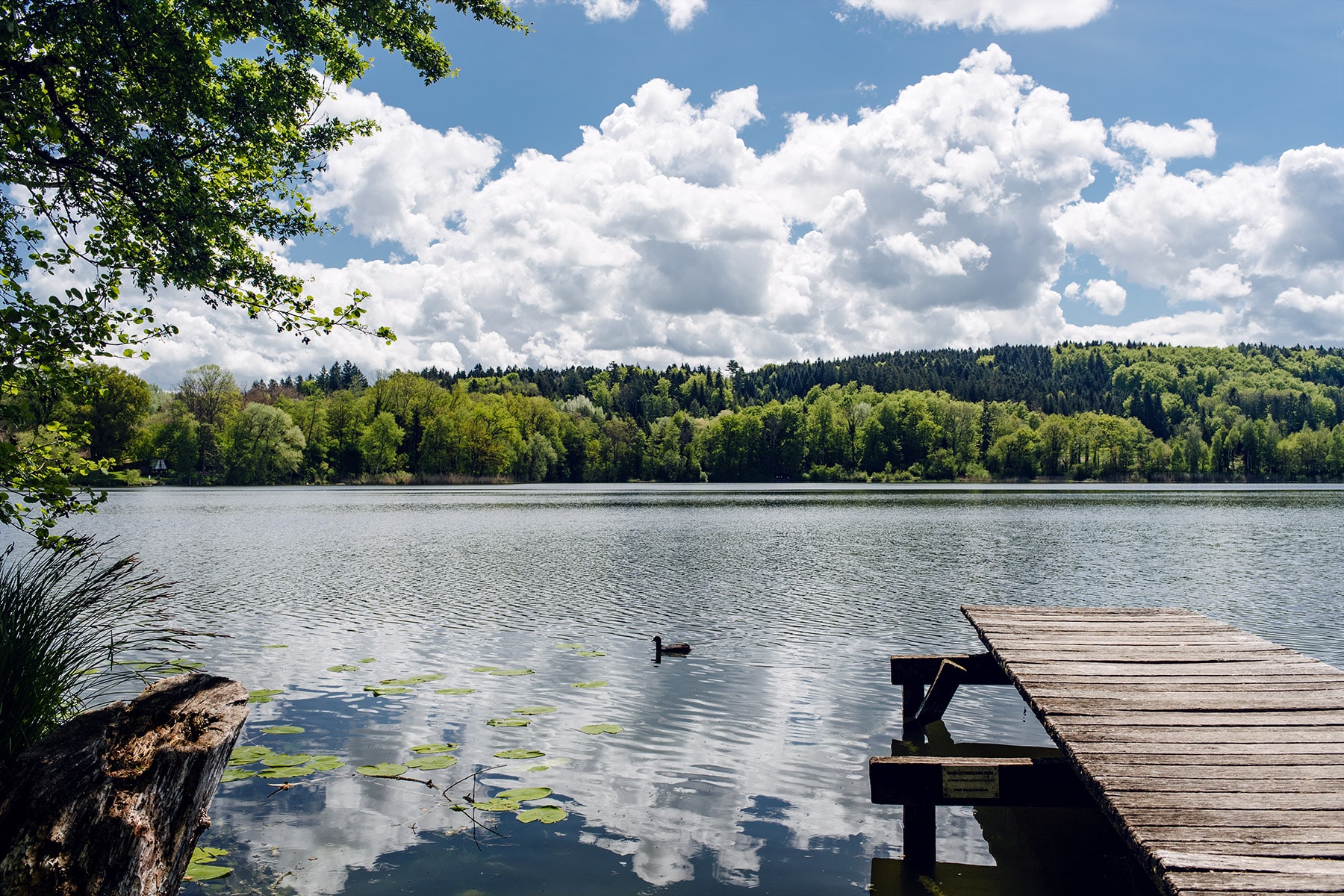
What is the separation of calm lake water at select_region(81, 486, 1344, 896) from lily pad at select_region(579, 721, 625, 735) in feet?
0.77

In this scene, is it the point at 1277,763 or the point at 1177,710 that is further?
the point at 1177,710

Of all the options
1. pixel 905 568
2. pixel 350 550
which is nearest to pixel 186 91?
pixel 905 568

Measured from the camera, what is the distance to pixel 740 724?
1103 cm

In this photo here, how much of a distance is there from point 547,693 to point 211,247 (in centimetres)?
774

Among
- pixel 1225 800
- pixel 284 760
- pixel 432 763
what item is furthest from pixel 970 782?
pixel 284 760

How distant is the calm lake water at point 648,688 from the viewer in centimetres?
712

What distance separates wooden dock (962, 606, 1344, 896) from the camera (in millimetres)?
4281

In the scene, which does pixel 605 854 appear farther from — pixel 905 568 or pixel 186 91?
pixel 905 568

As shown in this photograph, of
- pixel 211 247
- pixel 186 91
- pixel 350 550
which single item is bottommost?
pixel 350 550

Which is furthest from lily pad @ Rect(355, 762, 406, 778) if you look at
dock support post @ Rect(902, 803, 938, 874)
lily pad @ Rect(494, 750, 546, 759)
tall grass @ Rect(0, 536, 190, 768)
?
dock support post @ Rect(902, 803, 938, 874)

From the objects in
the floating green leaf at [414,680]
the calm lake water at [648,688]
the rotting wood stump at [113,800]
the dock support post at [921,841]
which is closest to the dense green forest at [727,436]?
the calm lake water at [648,688]

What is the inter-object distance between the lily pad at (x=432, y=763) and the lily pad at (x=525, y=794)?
3.47 ft

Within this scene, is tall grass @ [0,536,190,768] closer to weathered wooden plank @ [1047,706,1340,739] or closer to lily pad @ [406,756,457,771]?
lily pad @ [406,756,457,771]

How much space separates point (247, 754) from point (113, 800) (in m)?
4.82
